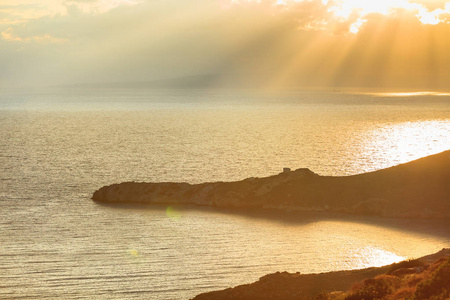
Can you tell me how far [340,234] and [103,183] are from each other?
46.3 m

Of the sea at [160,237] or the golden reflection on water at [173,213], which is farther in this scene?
the golden reflection on water at [173,213]

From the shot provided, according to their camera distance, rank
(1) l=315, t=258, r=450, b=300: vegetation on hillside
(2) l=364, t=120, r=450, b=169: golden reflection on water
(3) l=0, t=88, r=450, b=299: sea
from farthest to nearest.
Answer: (2) l=364, t=120, r=450, b=169: golden reflection on water, (3) l=0, t=88, r=450, b=299: sea, (1) l=315, t=258, r=450, b=300: vegetation on hillside

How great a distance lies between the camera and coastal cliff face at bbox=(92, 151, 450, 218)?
3226 inches

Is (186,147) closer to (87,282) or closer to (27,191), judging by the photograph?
(27,191)

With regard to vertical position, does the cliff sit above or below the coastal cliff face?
below

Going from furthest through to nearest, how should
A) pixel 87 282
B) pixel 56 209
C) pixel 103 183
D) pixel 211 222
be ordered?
pixel 103 183, pixel 56 209, pixel 211 222, pixel 87 282

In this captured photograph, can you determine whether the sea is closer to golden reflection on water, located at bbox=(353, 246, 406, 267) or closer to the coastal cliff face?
golden reflection on water, located at bbox=(353, 246, 406, 267)

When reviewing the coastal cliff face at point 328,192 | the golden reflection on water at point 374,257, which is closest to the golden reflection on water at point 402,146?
the coastal cliff face at point 328,192

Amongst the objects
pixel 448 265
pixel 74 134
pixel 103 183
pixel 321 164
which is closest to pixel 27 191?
pixel 103 183

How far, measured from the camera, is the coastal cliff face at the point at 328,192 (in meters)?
81.9

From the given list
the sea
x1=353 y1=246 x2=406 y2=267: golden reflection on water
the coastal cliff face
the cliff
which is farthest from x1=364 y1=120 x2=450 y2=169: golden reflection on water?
the cliff

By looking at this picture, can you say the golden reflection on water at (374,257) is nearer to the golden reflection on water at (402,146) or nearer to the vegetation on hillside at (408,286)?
the vegetation on hillside at (408,286)

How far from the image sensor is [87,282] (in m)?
54.1

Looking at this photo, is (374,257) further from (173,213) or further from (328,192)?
(173,213)
